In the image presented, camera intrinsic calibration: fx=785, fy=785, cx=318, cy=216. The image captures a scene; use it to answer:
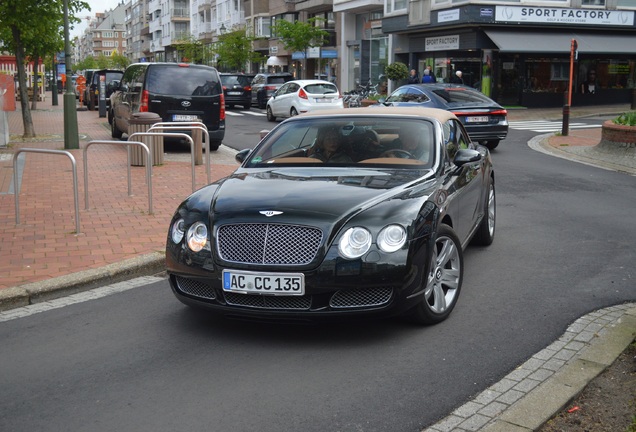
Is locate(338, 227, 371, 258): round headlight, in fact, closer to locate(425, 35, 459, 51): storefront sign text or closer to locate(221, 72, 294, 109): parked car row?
locate(425, 35, 459, 51): storefront sign text

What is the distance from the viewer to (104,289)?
671 cm

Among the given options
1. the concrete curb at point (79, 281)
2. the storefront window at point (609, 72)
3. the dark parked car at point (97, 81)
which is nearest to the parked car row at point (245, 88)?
the dark parked car at point (97, 81)

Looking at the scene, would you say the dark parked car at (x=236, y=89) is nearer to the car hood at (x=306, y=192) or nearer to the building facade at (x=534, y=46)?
the building facade at (x=534, y=46)

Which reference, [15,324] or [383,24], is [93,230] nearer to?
[15,324]

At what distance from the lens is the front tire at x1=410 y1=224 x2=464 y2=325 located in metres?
5.32

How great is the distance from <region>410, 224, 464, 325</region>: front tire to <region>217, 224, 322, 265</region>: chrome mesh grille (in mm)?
844

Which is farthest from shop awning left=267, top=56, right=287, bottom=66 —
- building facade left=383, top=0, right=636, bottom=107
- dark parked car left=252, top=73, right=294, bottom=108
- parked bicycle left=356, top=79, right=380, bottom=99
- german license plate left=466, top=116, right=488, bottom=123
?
german license plate left=466, top=116, right=488, bottom=123

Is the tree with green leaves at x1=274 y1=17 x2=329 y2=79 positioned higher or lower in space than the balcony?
lower

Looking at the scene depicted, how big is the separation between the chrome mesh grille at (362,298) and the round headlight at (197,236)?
3.19 feet

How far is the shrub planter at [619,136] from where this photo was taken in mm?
15906

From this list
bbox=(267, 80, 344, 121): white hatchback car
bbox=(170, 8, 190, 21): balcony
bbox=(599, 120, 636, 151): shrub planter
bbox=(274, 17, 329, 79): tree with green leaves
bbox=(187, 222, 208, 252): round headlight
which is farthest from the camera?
bbox=(170, 8, 190, 21): balcony

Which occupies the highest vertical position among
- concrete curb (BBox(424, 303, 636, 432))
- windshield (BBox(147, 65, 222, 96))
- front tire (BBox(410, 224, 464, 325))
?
windshield (BBox(147, 65, 222, 96))

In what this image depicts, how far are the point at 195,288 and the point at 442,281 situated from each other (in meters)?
1.74

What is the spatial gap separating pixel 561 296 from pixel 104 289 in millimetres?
3797
